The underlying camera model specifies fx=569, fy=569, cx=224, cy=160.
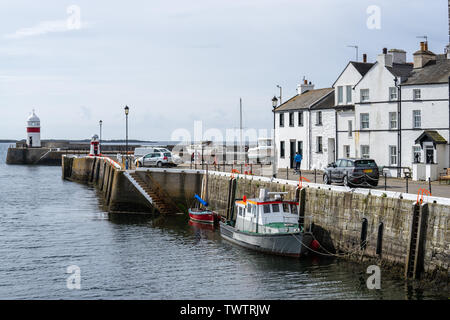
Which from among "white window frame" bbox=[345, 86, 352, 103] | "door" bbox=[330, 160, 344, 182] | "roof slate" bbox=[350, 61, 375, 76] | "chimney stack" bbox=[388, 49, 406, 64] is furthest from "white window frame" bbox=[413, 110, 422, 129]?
"door" bbox=[330, 160, 344, 182]

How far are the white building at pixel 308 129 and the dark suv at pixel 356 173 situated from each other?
1379 centimetres

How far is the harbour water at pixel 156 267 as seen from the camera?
21438mm

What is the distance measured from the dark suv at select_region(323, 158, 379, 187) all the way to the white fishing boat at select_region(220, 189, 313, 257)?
4.66 metres

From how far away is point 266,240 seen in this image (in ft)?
88.2

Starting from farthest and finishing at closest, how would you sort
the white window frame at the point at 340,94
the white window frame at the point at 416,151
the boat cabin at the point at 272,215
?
the white window frame at the point at 340,94 < the white window frame at the point at 416,151 < the boat cabin at the point at 272,215

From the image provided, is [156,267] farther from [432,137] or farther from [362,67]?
[362,67]

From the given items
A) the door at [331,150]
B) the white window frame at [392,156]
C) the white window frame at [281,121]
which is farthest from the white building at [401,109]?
the white window frame at [281,121]

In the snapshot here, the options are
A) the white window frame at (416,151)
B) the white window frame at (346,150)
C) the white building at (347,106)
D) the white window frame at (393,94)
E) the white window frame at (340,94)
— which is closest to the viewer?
the white window frame at (416,151)

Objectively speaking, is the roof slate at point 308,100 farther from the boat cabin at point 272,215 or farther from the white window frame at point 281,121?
the boat cabin at point 272,215

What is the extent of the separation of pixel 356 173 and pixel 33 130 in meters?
90.2

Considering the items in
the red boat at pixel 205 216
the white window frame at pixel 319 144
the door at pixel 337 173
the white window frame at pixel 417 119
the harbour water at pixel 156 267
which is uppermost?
the white window frame at pixel 417 119

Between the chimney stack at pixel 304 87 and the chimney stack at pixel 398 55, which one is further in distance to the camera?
the chimney stack at pixel 304 87

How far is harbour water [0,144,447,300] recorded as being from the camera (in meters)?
21.4
